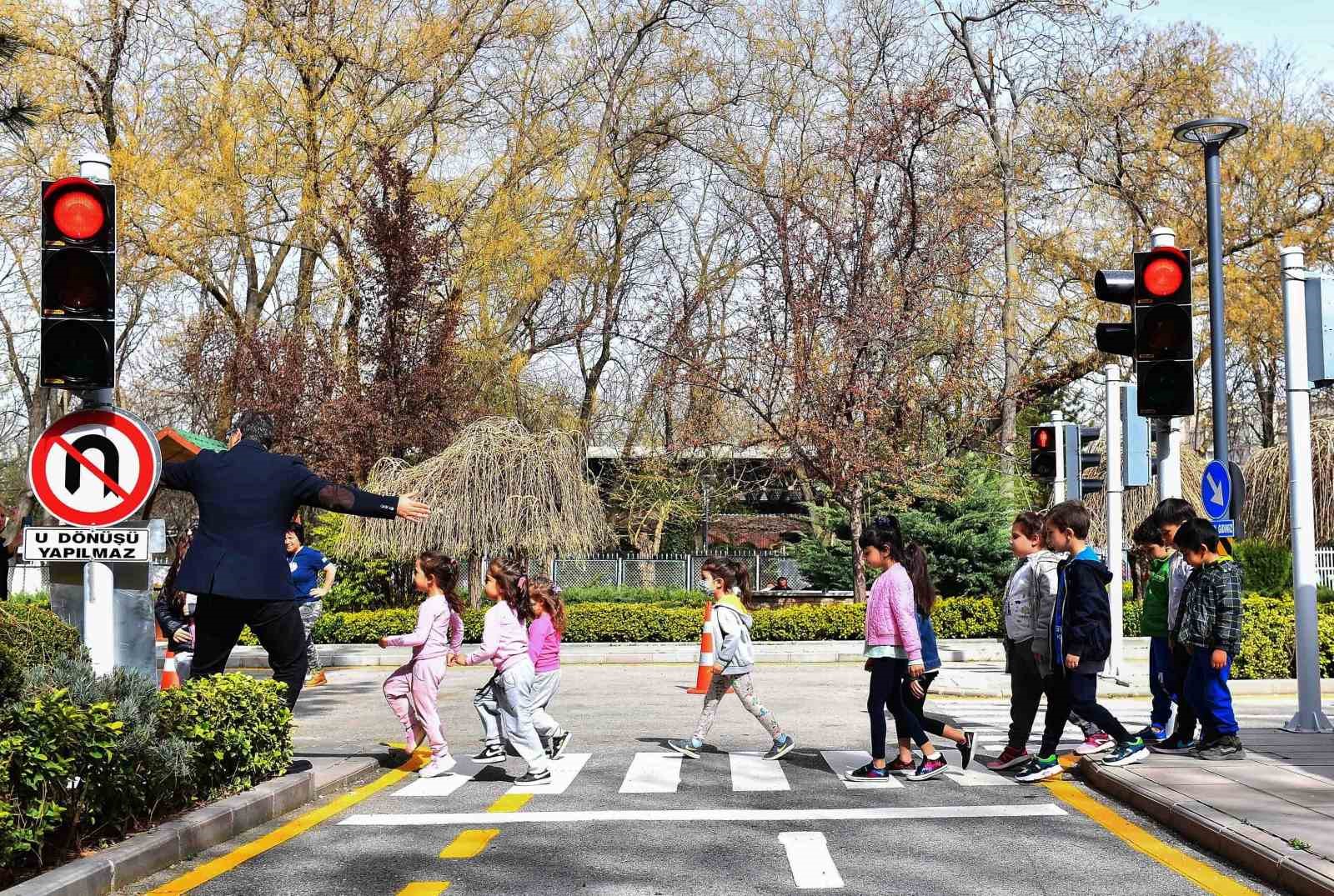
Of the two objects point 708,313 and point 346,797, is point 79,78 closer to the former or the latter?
point 708,313

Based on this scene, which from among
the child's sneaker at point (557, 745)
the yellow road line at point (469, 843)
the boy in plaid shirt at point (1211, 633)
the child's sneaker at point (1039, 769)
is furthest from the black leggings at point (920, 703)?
the yellow road line at point (469, 843)

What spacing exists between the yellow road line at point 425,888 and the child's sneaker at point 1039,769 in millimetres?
4456

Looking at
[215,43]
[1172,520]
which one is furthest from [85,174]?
[215,43]

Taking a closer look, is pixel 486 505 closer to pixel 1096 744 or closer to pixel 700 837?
pixel 1096 744

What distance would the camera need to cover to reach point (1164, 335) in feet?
32.7

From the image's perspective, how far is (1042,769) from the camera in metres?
9.41

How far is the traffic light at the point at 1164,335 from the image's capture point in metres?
9.86

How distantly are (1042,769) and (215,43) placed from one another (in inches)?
1074

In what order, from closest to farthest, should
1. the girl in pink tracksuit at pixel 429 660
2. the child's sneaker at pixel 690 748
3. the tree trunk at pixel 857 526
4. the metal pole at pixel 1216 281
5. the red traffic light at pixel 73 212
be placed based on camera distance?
1. the red traffic light at pixel 73 212
2. the girl in pink tracksuit at pixel 429 660
3. the child's sneaker at pixel 690 748
4. the metal pole at pixel 1216 281
5. the tree trunk at pixel 857 526

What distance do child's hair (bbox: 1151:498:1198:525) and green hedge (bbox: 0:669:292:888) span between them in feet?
20.1

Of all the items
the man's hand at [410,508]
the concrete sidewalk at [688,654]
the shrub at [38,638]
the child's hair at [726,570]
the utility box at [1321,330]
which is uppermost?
the utility box at [1321,330]

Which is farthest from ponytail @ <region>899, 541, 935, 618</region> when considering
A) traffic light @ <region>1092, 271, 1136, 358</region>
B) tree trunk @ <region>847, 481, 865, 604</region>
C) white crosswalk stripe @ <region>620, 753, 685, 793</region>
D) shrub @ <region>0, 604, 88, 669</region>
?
tree trunk @ <region>847, 481, 865, 604</region>

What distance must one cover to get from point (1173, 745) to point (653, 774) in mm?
3592

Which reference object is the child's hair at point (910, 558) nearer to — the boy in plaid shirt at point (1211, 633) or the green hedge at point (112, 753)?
the boy in plaid shirt at point (1211, 633)
